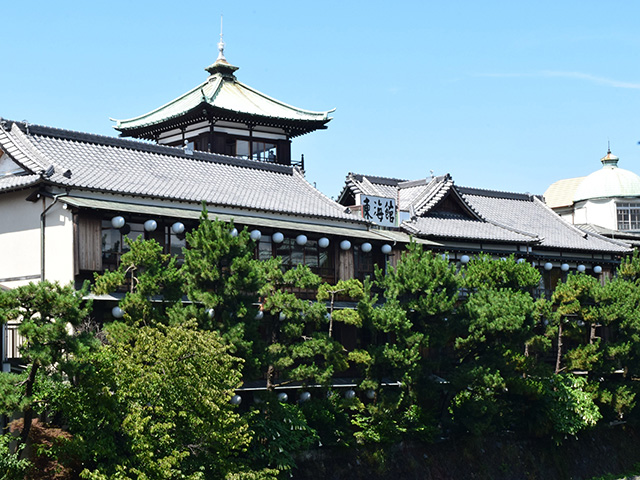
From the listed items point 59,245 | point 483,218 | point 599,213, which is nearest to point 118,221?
point 59,245

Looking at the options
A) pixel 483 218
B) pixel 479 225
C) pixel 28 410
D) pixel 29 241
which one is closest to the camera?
pixel 28 410

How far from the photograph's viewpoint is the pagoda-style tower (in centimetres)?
4759

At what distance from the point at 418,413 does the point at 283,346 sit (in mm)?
7155

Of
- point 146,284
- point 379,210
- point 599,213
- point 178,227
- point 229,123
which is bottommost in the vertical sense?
point 146,284

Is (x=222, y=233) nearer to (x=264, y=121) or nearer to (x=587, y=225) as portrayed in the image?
(x=264, y=121)

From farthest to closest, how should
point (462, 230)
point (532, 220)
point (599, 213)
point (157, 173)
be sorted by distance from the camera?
point (599, 213), point (532, 220), point (462, 230), point (157, 173)

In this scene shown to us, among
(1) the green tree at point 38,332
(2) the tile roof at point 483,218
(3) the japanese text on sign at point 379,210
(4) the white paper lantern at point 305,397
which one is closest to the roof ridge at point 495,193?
(2) the tile roof at point 483,218

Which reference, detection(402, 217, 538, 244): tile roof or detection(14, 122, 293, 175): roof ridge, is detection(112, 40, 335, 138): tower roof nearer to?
detection(14, 122, 293, 175): roof ridge

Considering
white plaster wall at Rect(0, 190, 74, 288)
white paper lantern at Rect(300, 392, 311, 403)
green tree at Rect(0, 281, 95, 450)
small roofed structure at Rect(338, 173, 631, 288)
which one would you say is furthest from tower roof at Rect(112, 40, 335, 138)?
green tree at Rect(0, 281, 95, 450)

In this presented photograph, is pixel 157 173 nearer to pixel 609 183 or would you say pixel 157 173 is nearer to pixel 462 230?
pixel 462 230

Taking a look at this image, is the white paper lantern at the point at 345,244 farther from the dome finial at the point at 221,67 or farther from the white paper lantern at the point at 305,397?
the dome finial at the point at 221,67

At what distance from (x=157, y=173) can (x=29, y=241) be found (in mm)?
6339

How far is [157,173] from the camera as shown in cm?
3684

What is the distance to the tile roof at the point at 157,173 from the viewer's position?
33.1 m
